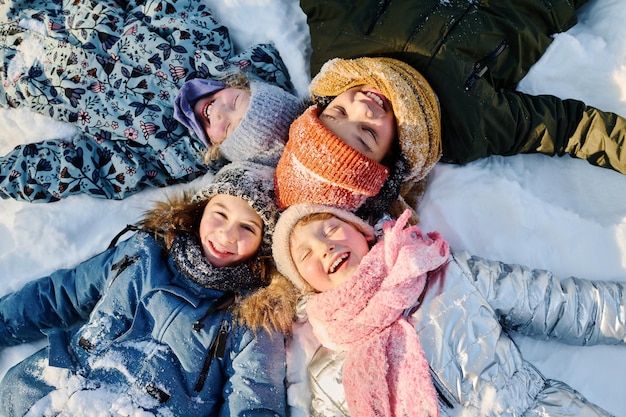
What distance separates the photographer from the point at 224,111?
7.43ft

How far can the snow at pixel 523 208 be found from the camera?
6.93 feet

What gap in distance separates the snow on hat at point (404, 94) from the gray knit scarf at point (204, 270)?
74 cm

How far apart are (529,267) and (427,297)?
474 millimetres

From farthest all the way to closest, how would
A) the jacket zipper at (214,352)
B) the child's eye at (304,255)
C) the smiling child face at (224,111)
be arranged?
the smiling child face at (224,111), the jacket zipper at (214,352), the child's eye at (304,255)

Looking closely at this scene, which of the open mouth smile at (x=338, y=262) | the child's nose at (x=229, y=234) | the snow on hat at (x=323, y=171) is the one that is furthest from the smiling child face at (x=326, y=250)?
the child's nose at (x=229, y=234)

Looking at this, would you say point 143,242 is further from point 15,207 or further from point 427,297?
point 427,297

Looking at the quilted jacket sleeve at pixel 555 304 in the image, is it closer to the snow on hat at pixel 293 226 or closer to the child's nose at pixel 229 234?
the snow on hat at pixel 293 226

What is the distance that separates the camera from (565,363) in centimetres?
207

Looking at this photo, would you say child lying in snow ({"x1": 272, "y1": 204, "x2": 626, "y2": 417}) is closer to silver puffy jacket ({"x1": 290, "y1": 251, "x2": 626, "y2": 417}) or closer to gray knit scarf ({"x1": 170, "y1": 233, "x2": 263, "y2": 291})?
silver puffy jacket ({"x1": 290, "y1": 251, "x2": 626, "y2": 417})

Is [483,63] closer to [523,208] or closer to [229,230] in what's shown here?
[523,208]

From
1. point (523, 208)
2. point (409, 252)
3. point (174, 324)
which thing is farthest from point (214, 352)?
point (523, 208)

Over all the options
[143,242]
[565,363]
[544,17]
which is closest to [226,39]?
[143,242]

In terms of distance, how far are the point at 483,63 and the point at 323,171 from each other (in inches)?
31.5

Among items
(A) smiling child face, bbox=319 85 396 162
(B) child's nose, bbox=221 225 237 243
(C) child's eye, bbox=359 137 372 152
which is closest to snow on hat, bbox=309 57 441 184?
(A) smiling child face, bbox=319 85 396 162
